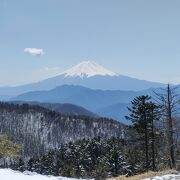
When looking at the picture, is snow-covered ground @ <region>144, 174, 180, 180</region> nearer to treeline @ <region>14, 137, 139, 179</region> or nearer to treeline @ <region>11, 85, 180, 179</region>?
treeline @ <region>11, 85, 180, 179</region>

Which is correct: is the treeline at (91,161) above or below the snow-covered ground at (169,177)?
below

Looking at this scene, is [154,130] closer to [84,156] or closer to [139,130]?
[139,130]

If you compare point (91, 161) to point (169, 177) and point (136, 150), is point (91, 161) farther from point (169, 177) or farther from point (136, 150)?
point (169, 177)

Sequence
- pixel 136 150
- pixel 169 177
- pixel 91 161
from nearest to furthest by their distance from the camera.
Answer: pixel 169 177 → pixel 136 150 → pixel 91 161

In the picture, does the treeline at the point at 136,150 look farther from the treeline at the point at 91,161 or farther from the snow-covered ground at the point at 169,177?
the snow-covered ground at the point at 169,177

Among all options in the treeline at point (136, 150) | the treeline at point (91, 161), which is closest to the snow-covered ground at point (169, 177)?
the treeline at point (136, 150)

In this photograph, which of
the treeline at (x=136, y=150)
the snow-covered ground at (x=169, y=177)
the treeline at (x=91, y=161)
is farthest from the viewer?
the treeline at (x=91, y=161)

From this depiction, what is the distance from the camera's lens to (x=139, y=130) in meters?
55.0

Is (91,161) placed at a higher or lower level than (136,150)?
lower

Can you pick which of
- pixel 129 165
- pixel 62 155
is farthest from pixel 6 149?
pixel 62 155

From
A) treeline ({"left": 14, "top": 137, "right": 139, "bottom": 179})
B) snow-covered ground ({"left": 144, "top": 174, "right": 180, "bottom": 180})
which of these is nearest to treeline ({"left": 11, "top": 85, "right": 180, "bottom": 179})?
treeline ({"left": 14, "top": 137, "right": 139, "bottom": 179})

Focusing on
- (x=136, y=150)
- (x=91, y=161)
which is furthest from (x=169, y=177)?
(x=91, y=161)

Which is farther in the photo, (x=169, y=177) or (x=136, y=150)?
(x=136, y=150)

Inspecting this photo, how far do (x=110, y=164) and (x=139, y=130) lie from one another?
38424mm
